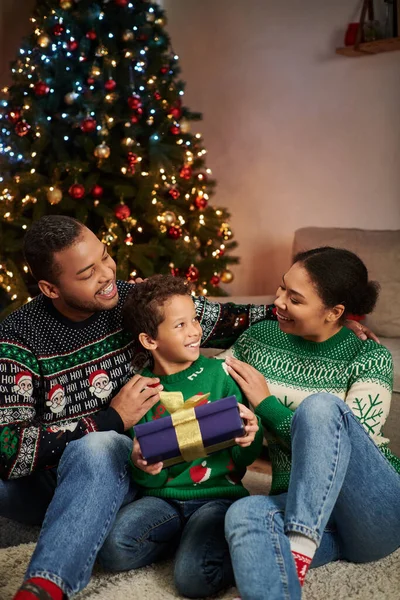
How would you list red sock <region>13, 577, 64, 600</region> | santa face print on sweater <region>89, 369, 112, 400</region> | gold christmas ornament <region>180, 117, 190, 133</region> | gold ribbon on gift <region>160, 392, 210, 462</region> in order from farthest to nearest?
gold christmas ornament <region>180, 117, 190, 133</region>
santa face print on sweater <region>89, 369, 112, 400</region>
gold ribbon on gift <region>160, 392, 210, 462</region>
red sock <region>13, 577, 64, 600</region>

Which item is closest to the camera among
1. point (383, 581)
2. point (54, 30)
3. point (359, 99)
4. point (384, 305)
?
point (383, 581)

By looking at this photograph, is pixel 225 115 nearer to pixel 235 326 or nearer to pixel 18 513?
pixel 235 326

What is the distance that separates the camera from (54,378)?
6.40 ft

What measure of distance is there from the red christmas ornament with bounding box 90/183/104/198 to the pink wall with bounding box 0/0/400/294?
1239 millimetres

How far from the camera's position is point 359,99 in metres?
4.11

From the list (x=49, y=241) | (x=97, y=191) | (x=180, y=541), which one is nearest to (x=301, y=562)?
(x=180, y=541)

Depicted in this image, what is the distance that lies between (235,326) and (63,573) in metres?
0.87

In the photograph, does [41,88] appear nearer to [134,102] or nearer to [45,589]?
[134,102]

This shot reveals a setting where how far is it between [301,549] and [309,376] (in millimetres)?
497

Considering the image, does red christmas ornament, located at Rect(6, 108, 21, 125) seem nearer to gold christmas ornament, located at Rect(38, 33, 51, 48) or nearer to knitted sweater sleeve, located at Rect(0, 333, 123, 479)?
gold christmas ornament, located at Rect(38, 33, 51, 48)

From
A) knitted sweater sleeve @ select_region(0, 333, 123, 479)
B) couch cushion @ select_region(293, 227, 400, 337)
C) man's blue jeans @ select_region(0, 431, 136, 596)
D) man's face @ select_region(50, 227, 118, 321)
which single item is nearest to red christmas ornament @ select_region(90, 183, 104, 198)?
couch cushion @ select_region(293, 227, 400, 337)

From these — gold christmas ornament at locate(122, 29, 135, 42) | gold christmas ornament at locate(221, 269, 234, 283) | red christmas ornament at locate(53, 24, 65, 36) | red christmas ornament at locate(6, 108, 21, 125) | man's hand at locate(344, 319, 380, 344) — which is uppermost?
red christmas ornament at locate(53, 24, 65, 36)

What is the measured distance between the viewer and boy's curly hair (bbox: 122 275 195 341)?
1.90 meters

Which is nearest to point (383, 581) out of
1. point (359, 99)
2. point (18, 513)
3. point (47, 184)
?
point (18, 513)
